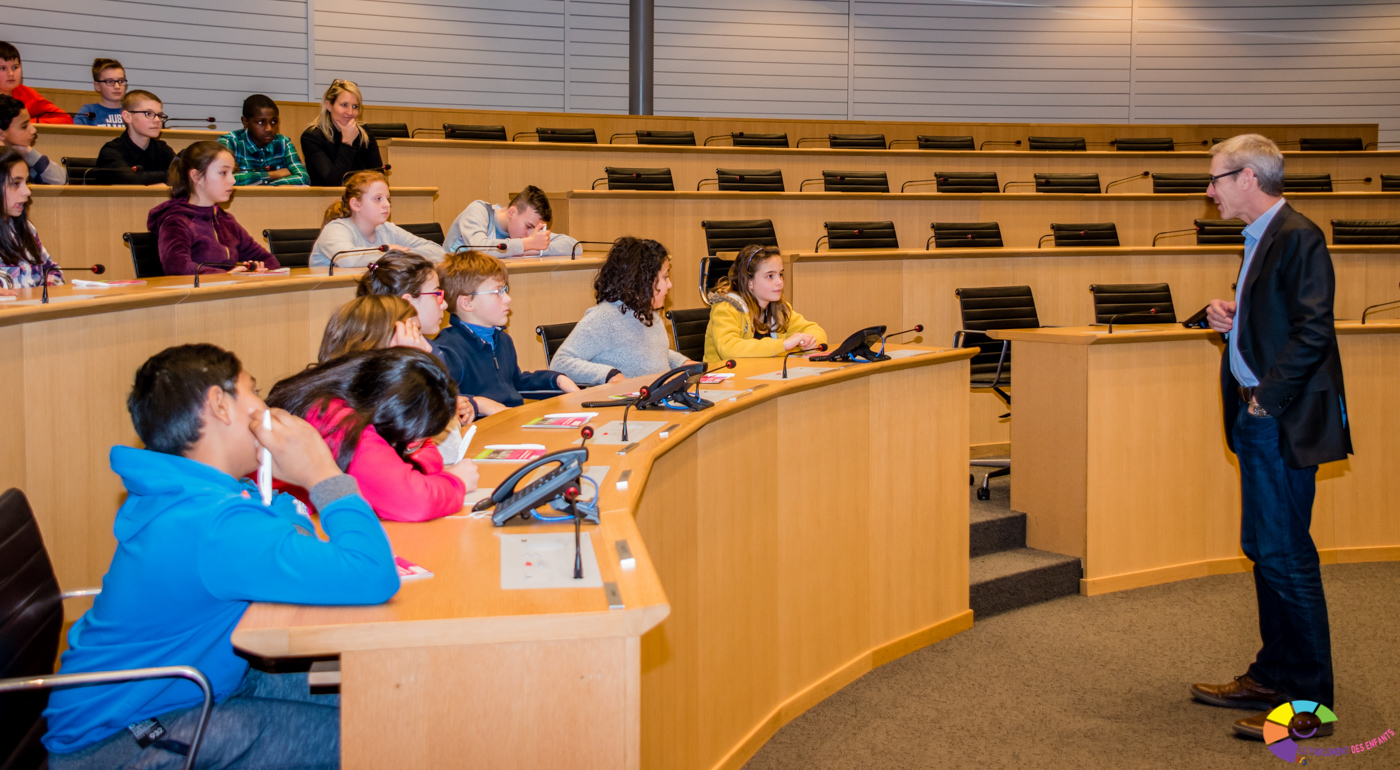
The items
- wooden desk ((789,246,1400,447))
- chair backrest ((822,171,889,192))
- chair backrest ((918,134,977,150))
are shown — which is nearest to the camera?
wooden desk ((789,246,1400,447))

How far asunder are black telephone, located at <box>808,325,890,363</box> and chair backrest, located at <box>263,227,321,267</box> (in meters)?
2.67

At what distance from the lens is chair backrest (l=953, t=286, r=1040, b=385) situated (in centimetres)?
511

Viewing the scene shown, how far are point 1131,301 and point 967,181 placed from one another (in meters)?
2.48

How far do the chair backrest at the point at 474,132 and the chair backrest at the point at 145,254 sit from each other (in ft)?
12.8

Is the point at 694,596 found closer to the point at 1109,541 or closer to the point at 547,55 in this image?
the point at 1109,541

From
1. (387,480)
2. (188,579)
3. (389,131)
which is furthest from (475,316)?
(389,131)

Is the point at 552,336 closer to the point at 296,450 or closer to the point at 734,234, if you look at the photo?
the point at 734,234

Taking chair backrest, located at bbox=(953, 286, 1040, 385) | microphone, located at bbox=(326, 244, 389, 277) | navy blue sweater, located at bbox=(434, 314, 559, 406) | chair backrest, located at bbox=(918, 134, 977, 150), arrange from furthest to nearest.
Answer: chair backrest, located at bbox=(918, 134, 977, 150), chair backrest, located at bbox=(953, 286, 1040, 385), microphone, located at bbox=(326, 244, 389, 277), navy blue sweater, located at bbox=(434, 314, 559, 406)

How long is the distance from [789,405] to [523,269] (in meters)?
1.82

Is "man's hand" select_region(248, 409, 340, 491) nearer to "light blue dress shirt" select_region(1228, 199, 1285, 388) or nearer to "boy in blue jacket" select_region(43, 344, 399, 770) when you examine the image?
"boy in blue jacket" select_region(43, 344, 399, 770)

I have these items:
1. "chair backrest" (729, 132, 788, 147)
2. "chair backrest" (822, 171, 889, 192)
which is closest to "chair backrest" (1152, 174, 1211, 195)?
"chair backrest" (822, 171, 889, 192)

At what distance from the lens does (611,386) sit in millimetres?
3254

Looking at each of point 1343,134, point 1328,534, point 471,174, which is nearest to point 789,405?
point 1328,534

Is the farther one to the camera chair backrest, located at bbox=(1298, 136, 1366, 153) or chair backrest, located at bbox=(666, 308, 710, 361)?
chair backrest, located at bbox=(1298, 136, 1366, 153)
